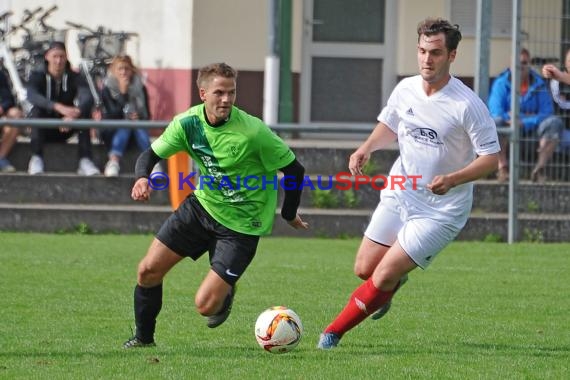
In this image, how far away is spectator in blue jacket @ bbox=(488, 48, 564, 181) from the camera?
14555 mm

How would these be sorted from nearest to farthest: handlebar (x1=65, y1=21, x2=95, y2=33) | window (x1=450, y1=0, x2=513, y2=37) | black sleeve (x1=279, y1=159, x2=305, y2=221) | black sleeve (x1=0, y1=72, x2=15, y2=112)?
black sleeve (x1=279, y1=159, x2=305, y2=221), black sleeve (x1=0, y1=72, x2=15, y2=112), handlebar (x1=65, y1=21, x2=95, y2=33), window (x1=450, y1=0, x2=513, y2=37)

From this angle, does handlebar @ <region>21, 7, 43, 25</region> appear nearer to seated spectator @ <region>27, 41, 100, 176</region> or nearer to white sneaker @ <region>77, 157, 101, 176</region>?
seated spectator @ <region>27, 41, 100, 176</region>

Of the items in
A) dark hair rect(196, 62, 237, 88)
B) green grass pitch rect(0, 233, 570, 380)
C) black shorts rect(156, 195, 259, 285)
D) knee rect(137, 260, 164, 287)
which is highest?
dark hair rect(196, 62, 237, 88)

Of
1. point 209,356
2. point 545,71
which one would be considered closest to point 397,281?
point 209,356

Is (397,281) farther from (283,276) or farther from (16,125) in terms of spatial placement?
(16,125)

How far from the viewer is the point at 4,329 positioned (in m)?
8.45

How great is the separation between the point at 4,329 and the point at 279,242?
19.8ft

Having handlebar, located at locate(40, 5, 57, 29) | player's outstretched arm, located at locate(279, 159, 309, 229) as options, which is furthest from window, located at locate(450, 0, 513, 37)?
player's outstretched arm, located at locate(279, 159, 309, 229)

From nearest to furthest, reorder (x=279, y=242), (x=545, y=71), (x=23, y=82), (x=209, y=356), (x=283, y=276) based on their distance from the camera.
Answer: (x=209, y=356), (x=545, y=71), (x=283, y=276), (x=279, y=242), (x=23, y=82)

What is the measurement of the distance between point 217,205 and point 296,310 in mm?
1912

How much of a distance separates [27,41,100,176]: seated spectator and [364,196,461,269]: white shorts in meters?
7.56

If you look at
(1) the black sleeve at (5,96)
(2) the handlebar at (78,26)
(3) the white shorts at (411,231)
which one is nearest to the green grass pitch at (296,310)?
(3) the white shorts at (411,231)

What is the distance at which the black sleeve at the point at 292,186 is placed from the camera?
7.88 metres

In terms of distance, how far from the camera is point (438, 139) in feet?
25.5
